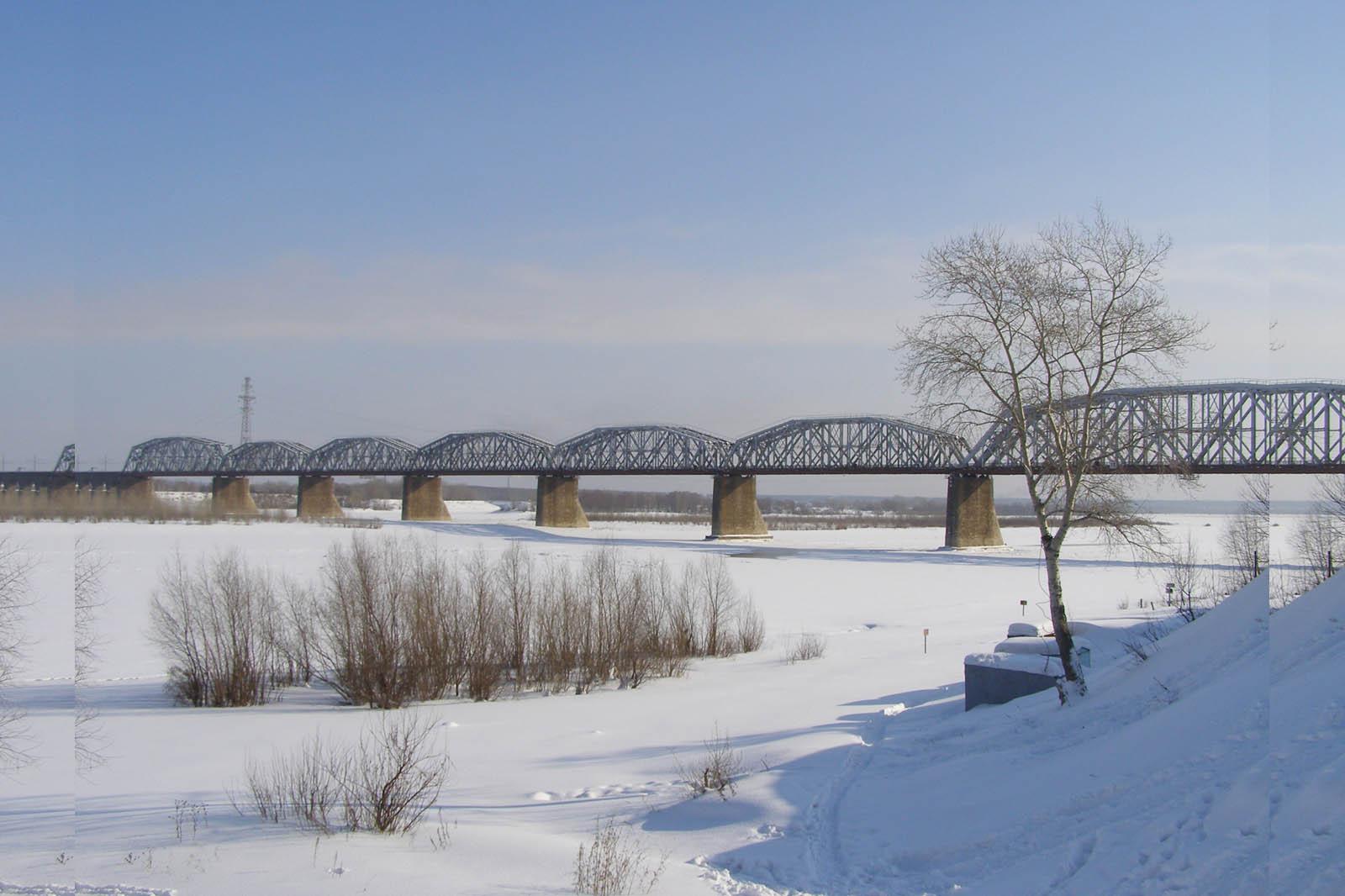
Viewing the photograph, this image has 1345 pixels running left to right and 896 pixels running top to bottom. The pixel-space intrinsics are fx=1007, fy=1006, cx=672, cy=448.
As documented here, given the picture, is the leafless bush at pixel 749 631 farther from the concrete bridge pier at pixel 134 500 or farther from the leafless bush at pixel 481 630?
the concrete bridge pier at pixel 134 500

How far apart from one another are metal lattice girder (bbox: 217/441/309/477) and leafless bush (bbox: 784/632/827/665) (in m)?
110

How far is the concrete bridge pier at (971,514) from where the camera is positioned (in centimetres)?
9419

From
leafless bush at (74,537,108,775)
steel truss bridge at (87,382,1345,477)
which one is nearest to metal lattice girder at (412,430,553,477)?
steel truss bridge at (87,382,1345,477)

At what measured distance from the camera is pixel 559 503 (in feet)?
417

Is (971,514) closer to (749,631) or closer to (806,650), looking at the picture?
(749,631)

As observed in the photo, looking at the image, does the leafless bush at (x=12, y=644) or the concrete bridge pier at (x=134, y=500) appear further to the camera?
the concrete bridge pier at (x=134, y=500)

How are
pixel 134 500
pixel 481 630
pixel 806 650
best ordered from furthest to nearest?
pixel 134 500 < pixel 806 650 < pixel 481 630

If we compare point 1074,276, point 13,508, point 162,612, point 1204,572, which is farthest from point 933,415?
point 1204,572

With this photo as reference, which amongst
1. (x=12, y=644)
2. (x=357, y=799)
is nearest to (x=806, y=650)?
(x=357, y=799)

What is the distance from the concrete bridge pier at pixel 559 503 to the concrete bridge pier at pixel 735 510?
2168 centimetres

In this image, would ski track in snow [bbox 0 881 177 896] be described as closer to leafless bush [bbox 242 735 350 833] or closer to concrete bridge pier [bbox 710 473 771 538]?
leafless bush [bbox 242 735 350 833]

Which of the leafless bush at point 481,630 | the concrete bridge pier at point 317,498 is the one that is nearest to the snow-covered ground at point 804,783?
the leafless bush at point 481,630

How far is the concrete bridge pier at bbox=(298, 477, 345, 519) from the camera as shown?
12681cm

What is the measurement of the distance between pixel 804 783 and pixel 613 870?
5.85m
